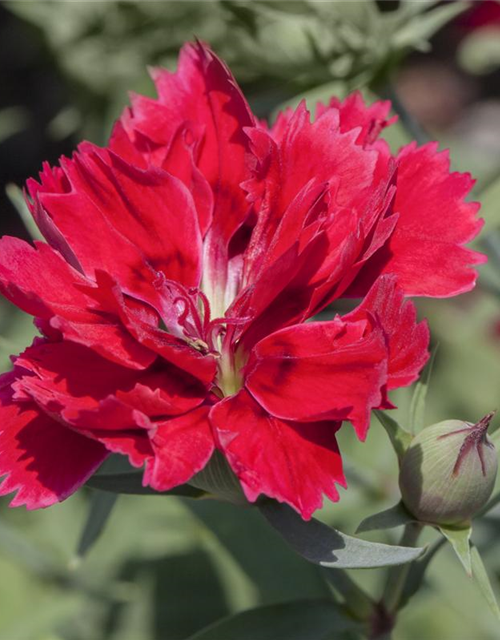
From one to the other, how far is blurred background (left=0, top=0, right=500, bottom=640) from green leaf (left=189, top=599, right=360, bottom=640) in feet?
0.72

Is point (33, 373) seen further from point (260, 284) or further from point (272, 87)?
point (272, 87)

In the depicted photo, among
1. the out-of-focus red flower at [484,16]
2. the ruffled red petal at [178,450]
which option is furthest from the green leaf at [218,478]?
Answer: the out-of-focus red flower at [484,16]

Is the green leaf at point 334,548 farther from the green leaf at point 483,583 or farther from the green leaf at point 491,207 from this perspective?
the green leaf at point 491,207

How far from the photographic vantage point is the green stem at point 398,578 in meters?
0.87

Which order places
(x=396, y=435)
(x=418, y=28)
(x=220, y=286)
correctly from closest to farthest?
(x=396, y=435), (x=220, y=286), (x=418, y=28)

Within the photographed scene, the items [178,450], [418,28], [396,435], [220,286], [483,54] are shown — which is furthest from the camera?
[483,54]

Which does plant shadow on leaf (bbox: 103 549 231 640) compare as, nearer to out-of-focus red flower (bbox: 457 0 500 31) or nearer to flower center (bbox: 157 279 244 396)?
Answer: flower center (bbox: 157 279 244 396)

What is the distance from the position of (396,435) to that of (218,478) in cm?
17

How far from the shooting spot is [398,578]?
3.12 feet

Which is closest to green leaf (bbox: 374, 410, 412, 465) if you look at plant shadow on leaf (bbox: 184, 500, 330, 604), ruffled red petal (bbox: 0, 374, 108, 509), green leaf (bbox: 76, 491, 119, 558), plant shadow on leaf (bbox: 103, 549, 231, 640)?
ruffled red petal (bbox: 0, 374, 108, 509)

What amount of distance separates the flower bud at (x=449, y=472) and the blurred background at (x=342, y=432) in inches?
17.6

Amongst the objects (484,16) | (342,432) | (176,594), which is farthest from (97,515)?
(484,16)

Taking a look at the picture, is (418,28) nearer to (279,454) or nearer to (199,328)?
(199,328)

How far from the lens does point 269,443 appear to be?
75cm
